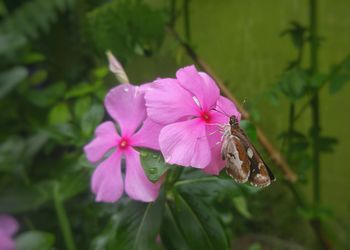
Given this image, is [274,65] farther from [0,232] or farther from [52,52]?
[52,52]

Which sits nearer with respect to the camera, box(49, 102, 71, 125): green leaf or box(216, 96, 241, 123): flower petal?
box(216, 96, 241, 123): flower petal

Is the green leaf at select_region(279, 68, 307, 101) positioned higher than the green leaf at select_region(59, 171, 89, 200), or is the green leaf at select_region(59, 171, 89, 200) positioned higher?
the green leaf at select_region(279, 68, 307, 101)

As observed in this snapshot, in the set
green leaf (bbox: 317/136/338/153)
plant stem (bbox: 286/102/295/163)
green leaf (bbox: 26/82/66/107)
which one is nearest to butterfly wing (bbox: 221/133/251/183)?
plant stem (bbox: 286/102/295/163)

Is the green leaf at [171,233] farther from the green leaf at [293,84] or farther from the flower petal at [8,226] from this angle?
the flower petal at [8,226]

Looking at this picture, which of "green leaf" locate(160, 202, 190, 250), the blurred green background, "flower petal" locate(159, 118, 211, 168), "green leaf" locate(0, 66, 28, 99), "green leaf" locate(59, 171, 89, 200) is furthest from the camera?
"green leaf" locate(0, 66, 28, 99)

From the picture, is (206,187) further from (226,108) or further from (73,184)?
(73,184)

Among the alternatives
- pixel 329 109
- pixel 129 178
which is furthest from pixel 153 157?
pixel 329 109

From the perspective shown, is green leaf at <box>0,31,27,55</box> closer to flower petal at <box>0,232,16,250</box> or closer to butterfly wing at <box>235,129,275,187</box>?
flower petal at <box>0,232,16,250</box>
